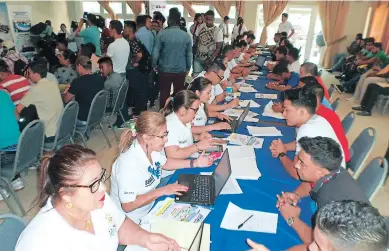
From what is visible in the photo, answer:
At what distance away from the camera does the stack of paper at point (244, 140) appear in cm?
267

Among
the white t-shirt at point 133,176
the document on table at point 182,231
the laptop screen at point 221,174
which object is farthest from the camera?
the laptop screen at point 221,174

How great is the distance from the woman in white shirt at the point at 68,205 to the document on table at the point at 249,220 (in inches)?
26.4

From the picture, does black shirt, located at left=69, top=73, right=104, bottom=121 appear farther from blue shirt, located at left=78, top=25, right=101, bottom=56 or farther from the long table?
blue shirt, located at left=78, top=25, right=101, bottom=56

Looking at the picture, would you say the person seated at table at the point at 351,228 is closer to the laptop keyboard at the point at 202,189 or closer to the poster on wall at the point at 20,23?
the laptop keyboard at the point at 202,189

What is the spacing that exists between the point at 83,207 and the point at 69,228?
9 cm

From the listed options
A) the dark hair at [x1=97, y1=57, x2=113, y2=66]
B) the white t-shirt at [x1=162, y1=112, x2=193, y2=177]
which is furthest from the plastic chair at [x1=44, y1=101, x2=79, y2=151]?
the dark hair at [x1=97, y1=57, x2=113, y2=66]

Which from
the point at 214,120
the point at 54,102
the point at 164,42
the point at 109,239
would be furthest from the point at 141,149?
the point at 164,42

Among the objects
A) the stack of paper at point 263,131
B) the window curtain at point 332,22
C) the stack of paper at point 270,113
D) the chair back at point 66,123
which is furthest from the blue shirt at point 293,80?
the window curtain at point 332,22

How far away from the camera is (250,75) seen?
5.79 m

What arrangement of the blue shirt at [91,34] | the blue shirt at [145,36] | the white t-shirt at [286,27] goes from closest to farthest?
the blue shirt at [145,36], the blue shirt at [91,34], the white t-shirt at [286,27]

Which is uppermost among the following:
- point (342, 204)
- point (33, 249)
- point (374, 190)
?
point (342, 204)

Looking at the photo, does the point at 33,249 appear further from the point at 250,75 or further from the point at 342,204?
the point at 250,75

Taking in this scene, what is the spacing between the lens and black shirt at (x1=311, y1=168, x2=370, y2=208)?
1.66 meters

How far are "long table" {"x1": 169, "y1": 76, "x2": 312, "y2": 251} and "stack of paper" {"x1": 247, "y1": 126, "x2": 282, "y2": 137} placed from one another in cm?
18
